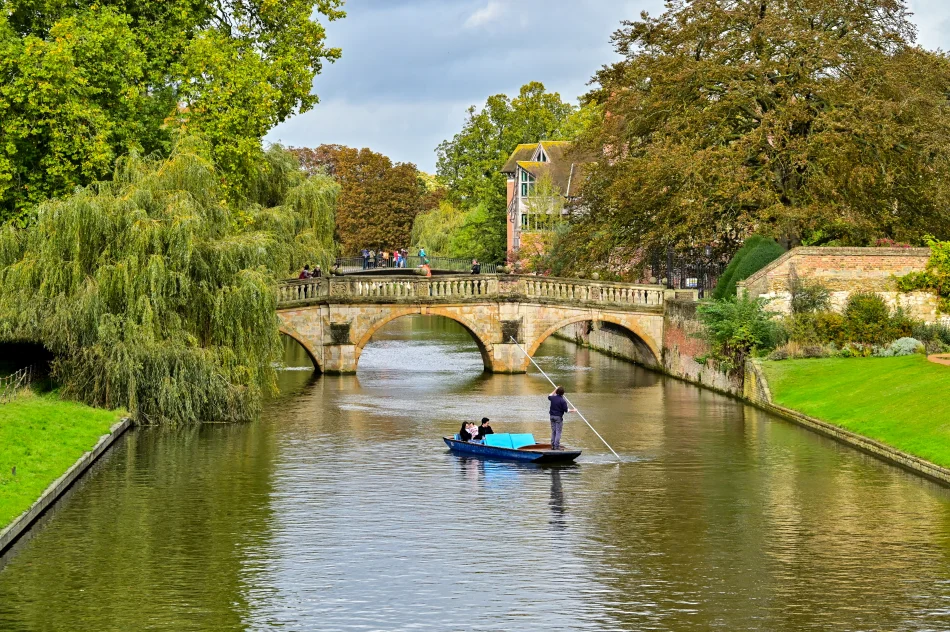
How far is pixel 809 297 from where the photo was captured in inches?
1743

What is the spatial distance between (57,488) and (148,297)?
35.4 feet

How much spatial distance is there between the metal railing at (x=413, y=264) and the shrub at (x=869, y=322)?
159ft

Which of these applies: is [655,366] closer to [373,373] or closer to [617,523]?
[373,373]

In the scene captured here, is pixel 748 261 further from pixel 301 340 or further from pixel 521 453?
pixel 521 453

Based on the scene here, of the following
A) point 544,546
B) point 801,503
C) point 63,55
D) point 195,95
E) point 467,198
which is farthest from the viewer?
point 467,198

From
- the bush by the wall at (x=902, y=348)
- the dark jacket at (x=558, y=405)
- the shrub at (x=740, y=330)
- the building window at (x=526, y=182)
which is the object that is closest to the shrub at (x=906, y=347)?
the bush by the wall at (x=902, y=348)

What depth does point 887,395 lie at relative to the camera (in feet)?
117

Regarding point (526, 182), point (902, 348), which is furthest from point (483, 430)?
point (526, 182)

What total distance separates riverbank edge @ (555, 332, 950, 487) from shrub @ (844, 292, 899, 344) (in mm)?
3524

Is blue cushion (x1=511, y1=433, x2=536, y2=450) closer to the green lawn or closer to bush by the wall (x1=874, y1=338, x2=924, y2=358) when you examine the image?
the green lawn

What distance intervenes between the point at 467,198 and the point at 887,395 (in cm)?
8029

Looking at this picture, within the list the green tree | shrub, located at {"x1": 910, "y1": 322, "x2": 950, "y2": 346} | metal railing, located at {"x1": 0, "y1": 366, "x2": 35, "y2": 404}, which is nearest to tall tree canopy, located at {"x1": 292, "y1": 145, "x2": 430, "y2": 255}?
the green tree

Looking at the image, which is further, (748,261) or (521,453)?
(748,261)

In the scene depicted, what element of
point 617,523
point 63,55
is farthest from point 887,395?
point 63,55
